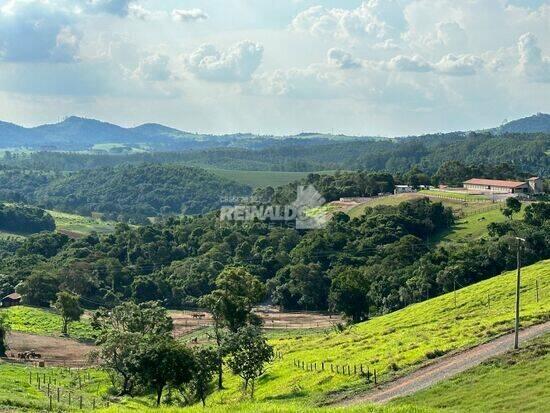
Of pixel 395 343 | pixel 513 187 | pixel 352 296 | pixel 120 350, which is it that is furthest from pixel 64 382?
pixel 513 187

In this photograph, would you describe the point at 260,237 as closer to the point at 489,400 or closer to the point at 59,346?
the point at 59,346

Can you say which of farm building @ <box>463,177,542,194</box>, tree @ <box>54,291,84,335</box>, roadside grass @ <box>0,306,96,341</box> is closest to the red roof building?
farm building @ <box>463,177,542,194</box>

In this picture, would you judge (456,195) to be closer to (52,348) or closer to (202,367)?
(52,348)

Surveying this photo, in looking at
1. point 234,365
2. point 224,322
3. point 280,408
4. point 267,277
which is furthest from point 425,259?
point 280,408

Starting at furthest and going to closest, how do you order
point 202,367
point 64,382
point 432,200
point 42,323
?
point 432,200
point 42,323
point 64,382
point 202,367

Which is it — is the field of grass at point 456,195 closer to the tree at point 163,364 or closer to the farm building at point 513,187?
the farm building at point 513,187

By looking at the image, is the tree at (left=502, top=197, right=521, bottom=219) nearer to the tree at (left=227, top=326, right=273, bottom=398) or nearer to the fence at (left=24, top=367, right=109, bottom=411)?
the fence at (left=24, top=367, right=109, bottom=411)
